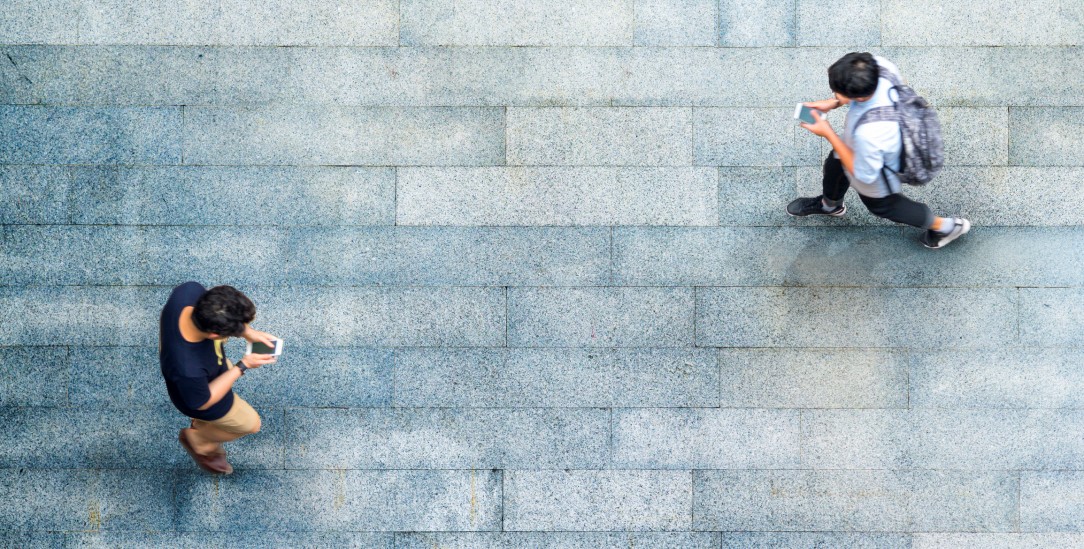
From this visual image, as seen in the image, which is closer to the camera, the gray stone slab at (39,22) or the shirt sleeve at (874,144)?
the shirt sleeve at (874,144)

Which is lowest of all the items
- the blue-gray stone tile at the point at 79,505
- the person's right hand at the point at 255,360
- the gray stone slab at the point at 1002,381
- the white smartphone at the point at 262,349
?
the blue-gray stone tile at the point at 79,505

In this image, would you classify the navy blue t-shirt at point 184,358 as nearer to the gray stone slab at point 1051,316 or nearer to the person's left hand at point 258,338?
the person's left hand at point 258,338

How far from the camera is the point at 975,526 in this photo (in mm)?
6223

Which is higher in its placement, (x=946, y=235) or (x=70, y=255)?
(x=946, y=235)

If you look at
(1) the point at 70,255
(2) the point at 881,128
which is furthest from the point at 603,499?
(1) the point at 70,255

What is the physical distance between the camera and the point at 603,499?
6.26 m

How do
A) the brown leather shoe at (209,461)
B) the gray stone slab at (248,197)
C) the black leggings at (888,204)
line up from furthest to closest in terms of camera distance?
the gray stone slab at (248,197) < the brown leather shoe at (209,461) < the black leggings at (888,204)

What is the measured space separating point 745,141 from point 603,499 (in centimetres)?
332

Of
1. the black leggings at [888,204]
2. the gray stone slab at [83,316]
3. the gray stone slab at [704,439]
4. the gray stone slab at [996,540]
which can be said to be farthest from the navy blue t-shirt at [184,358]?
the gray stone slab at [996,540]

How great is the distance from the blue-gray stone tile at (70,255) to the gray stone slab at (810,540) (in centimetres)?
563

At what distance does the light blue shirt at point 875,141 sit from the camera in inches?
193

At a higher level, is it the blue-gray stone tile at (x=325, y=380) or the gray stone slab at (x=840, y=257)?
the gray stone slab at (x=840, y=257)

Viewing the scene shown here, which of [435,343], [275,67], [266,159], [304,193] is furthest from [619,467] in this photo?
[275,67]

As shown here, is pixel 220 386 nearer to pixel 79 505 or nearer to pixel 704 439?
pixel 79 505
